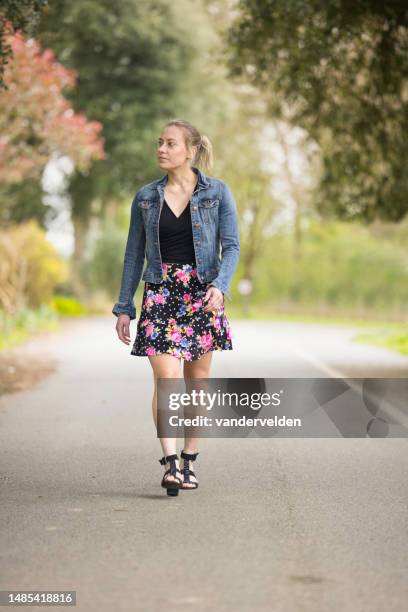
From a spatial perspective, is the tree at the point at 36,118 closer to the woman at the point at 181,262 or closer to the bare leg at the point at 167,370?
the woman at the point at 181,262

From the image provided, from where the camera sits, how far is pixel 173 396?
19.5 feet

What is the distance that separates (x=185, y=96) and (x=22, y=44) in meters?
15.7

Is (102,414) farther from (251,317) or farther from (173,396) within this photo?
(251,317)

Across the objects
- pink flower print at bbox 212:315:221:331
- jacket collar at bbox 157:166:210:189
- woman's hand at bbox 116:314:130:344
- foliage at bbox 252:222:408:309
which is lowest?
pink flower print at bbox 212:315:221:331

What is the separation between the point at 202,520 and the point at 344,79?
34.7ft

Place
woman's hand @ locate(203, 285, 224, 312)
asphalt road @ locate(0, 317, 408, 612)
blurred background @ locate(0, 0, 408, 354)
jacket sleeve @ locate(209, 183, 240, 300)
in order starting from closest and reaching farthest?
asphalt road @ locate(0, 317, 408, 612) → woman's hand @ locate(203, 285, 224, 312) → jacket sleeve @ locate(209, 183, 240, 300) → blurred background @ locate(0, 0, 408, 354)

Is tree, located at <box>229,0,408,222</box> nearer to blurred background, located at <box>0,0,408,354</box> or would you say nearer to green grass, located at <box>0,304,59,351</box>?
blurred background, located at <box>0,0,408,354</box>

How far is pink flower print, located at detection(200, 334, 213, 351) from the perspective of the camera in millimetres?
5918

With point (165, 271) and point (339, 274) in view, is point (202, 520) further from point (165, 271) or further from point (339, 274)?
point (339, 274)

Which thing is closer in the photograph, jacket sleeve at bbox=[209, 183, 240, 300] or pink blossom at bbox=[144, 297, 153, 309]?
jacket sleeve at bbox=[209, 183, 240, 300]

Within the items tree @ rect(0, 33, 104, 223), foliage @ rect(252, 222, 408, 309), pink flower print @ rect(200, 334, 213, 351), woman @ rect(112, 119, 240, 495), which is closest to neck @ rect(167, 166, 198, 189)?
woman @ rect(112, 119, 240, 495)

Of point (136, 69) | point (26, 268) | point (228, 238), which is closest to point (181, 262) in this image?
point (228, 238)

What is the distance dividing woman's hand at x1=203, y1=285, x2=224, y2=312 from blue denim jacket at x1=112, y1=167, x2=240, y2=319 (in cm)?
3

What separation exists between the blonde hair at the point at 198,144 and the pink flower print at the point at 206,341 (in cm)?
102
